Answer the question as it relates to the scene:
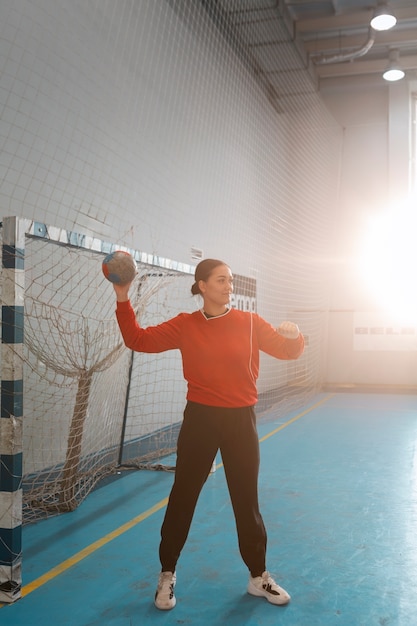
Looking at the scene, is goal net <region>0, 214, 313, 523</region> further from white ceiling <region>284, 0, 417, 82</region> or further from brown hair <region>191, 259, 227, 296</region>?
white ceiling <region>284, 0, 417, 82</region>

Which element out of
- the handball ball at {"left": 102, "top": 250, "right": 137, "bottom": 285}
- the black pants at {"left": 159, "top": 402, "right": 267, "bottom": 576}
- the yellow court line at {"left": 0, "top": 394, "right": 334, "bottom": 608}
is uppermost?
the handball ball at {"left": 102, "top": 250, "right": 137, "bottom": 285}

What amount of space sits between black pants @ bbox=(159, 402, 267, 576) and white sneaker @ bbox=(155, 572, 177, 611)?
66mm

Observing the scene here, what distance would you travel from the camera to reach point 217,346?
2.78 m

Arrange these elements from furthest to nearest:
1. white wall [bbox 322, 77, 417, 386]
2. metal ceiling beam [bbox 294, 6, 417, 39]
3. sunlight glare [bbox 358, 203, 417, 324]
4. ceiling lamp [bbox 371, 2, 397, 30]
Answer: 1. white wall [bbox 322, 77, 417, 386]
2. sunlight glare [bbox 358, 203, 417, 324]
3. metal ceiling beam [bbox 294, 6, 417, 39]
4. ceiling lamp [bbox 371, 2, 397, 30]

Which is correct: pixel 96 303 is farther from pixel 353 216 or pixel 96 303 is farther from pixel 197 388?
pixel 353 216

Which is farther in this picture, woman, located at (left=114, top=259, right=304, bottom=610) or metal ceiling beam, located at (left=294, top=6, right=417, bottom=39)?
metal ceiling beam, located at (left=294, top=6, right=417, bottom=39)

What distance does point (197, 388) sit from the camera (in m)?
2.79

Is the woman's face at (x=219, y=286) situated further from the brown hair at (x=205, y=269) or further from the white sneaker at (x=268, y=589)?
the white sneaker at (x=268, y=589)

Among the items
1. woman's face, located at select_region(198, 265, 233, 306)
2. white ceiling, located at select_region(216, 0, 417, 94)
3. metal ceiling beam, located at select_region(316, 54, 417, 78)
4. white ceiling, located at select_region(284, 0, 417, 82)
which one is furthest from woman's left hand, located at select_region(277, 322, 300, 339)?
metal ceiling beam, located at select_region(316, 54, 417, 78)

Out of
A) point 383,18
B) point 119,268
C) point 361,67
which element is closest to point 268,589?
point 119,268

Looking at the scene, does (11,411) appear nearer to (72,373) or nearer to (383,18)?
(72,373)

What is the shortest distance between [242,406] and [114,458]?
124 inches

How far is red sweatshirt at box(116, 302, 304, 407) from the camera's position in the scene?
276 centimetres

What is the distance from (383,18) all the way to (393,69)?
7.96ft
